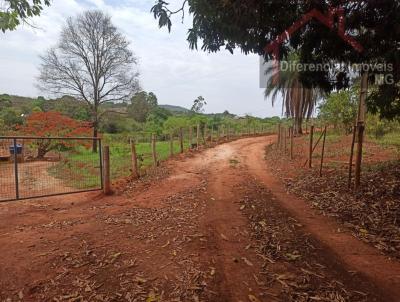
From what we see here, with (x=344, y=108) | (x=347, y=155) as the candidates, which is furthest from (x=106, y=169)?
(x=344, y=108)

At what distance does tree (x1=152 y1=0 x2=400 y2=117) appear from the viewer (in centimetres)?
581

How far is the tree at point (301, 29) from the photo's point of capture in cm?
581

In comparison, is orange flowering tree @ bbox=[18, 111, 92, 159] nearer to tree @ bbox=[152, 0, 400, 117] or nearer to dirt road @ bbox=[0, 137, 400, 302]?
dirt road @ bbox=[0, 137, 400, 302]

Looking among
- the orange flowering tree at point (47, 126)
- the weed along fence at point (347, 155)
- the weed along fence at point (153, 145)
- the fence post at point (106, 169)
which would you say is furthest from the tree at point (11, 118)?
the fence post at point (106, 169)

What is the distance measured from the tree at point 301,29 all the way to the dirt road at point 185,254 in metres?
3.34

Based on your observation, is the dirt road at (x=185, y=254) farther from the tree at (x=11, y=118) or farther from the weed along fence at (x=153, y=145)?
the tree at (x=11, y=118)

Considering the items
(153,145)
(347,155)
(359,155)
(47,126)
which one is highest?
(47,126)

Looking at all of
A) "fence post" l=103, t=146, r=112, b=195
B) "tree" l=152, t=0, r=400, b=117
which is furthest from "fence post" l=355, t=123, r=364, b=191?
"fence post" l=103, t=146, r=112, b=195

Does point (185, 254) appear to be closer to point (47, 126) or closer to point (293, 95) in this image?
point (47, 126)

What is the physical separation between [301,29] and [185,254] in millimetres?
5207

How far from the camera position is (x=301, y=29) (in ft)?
22.7

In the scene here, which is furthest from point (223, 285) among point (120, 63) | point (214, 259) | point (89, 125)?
point (120, 63)

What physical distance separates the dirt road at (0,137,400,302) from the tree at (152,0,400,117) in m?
3.34

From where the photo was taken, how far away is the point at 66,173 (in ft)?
31.4
